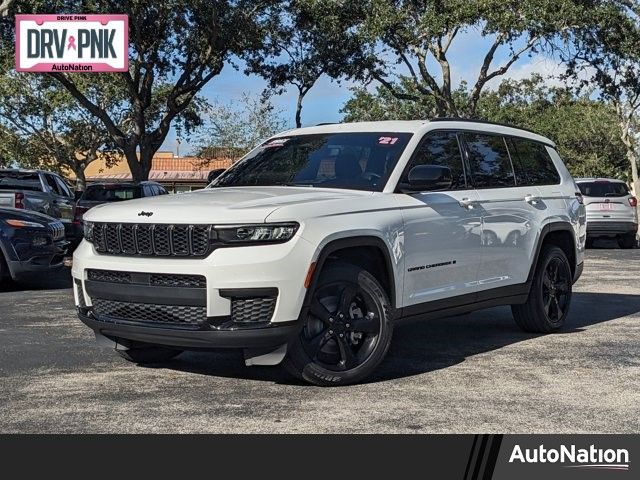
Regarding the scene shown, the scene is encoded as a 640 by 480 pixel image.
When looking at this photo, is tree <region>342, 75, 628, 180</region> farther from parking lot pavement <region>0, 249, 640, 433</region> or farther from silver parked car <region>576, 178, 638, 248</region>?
parking lot pavement <region>0, 249, 640, 433</region>

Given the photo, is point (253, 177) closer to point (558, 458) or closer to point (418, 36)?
point (558, 458)

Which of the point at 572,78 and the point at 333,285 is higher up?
the point at 572,78

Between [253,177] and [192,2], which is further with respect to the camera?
[192,2]

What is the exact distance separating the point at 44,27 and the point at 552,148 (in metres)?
16.0

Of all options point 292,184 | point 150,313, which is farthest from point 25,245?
point 150,313

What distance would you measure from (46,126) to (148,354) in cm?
4236

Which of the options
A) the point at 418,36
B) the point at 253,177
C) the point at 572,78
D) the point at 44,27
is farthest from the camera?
the point at 572,78

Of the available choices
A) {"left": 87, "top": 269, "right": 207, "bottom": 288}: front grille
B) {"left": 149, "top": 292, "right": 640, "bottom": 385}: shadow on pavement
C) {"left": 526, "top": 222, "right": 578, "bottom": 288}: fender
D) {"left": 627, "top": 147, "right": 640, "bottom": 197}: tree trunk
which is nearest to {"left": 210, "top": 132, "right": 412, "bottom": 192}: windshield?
{"left": 149, "top": 292, "right": 640, "bottom": 385}: shadow on pavement

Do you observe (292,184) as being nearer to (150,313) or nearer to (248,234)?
(248,234)

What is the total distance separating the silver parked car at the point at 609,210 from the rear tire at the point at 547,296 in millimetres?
13731

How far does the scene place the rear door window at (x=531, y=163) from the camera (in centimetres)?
814

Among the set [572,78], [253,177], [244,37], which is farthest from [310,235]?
[572,78]

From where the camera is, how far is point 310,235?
559cm

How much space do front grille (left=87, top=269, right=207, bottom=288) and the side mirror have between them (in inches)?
70.7
